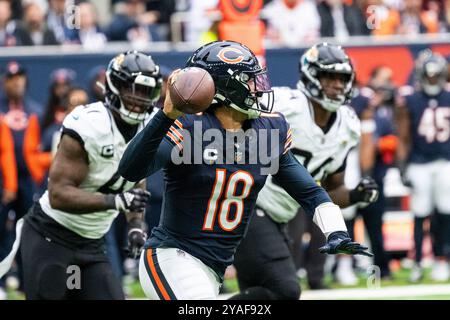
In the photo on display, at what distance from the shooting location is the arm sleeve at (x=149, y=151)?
14.3 ft

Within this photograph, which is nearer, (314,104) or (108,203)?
(108,203)

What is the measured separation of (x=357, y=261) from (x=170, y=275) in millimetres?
5481

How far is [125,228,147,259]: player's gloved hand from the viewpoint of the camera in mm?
5547

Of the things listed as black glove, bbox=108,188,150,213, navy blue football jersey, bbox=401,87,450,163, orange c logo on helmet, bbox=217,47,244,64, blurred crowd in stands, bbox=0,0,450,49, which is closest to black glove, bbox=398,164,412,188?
navy blue football jersey, bbox=401,87,450,163

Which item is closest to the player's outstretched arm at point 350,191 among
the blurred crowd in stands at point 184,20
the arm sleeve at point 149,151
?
the arm sleeve at point 149,151

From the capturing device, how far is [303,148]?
6.25 meters

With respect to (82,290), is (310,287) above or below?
below

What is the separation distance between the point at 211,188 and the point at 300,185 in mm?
413

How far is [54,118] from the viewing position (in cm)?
910

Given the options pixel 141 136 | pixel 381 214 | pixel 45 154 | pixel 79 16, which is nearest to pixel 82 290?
pixel 141 136

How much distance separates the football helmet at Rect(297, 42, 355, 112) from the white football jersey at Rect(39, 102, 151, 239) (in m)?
1.24

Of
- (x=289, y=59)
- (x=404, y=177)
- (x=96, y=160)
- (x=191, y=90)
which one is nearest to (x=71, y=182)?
(x=96, y=160)

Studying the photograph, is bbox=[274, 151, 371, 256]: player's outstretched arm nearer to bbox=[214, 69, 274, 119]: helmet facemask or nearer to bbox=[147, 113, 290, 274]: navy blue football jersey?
bbox=[147, 113, 290, 274]: navy blue football jersey
